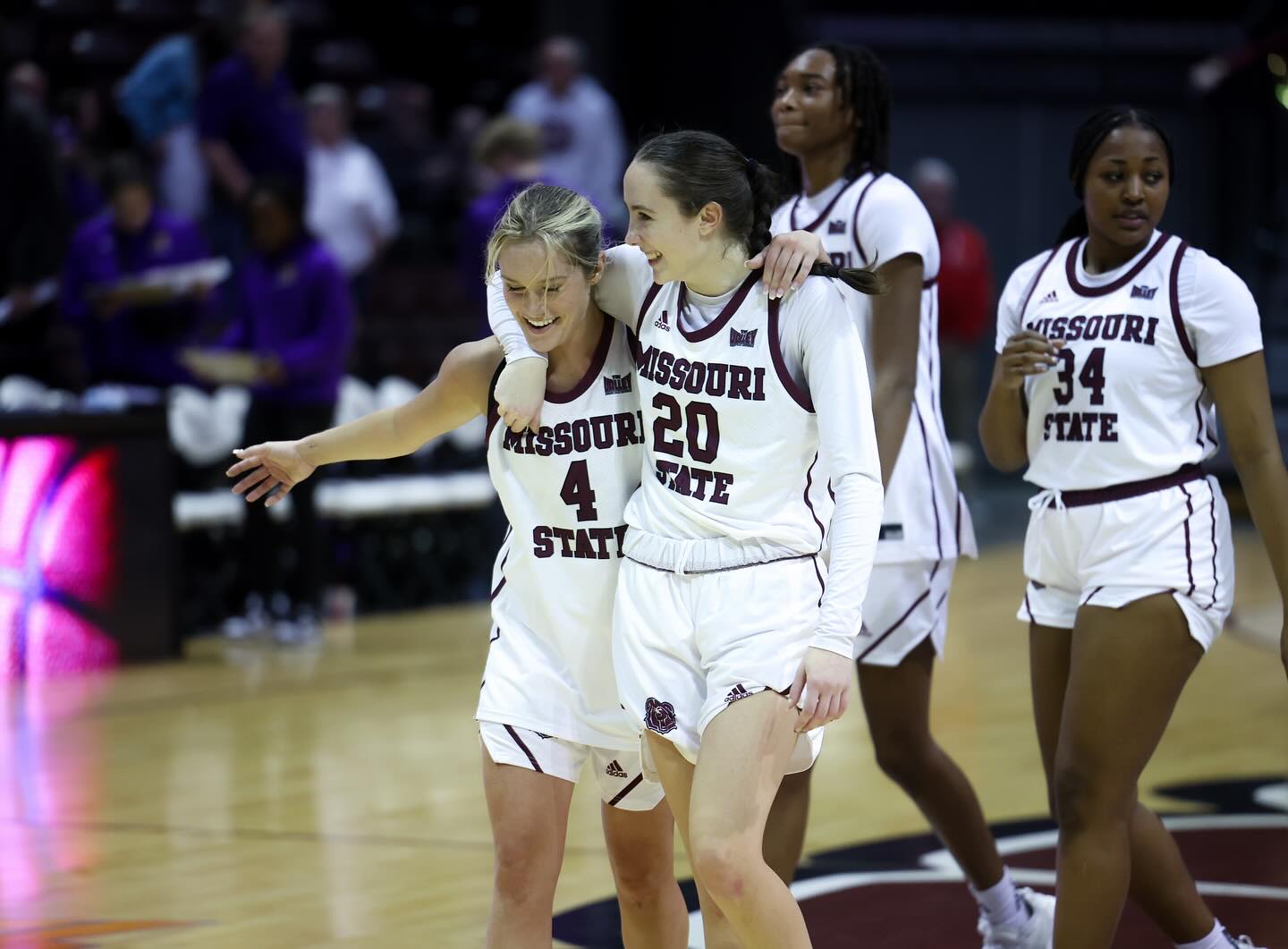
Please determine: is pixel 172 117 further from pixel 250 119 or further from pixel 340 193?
pixel 340 193

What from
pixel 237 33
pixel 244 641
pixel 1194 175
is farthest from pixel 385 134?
pixel 1194 175

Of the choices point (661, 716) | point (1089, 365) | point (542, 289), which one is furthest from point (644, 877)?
point (1089, 365)

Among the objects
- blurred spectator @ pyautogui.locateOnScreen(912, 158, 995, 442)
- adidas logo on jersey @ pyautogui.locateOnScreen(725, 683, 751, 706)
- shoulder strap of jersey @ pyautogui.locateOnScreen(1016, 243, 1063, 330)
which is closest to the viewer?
adidas logo on jersey @ pyautogui.locateOnScreen(725, 683, 751, 706)

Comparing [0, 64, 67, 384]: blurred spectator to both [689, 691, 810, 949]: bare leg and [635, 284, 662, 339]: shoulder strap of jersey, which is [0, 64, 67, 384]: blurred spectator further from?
Result: [689, 691, 810, 949]: bare leg

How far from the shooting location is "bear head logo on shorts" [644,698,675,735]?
119 inches

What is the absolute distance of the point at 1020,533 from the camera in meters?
13.1

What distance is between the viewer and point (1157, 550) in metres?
3.46

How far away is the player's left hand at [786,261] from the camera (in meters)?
3.07

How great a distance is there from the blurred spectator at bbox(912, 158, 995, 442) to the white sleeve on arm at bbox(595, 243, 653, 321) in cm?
1004

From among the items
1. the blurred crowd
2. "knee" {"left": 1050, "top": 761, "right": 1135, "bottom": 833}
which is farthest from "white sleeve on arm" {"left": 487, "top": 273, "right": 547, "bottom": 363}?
the blurred crowd

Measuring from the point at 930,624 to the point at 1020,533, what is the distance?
30.4 feet

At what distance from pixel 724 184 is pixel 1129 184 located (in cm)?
90

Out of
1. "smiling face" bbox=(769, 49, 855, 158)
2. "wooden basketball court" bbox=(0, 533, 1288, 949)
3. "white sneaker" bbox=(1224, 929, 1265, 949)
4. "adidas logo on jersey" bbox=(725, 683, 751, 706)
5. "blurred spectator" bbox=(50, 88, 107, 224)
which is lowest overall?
"wooden basketball court" bbox=(0, 533, 1288, 949)

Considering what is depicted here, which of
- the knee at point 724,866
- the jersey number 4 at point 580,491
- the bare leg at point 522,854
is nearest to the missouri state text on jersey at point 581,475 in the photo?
the jersey number 4 at point 580,491
